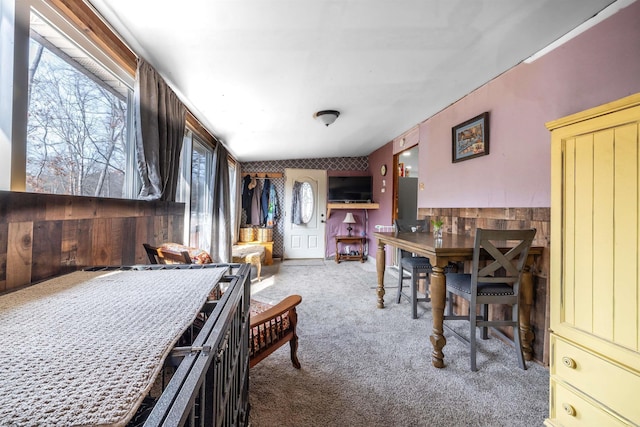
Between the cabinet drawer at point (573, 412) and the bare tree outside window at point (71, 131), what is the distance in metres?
2.51

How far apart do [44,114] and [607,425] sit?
8.83 feet

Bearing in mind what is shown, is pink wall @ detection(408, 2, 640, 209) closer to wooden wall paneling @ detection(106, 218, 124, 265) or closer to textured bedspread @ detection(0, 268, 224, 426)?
textured bedspread @ detection(0, 268, 224, 426)

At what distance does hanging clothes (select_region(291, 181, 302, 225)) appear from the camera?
544 cm

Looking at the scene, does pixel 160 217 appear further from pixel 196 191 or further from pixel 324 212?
pixel 324 212

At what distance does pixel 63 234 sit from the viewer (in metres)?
1.11

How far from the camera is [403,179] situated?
4.81 meters

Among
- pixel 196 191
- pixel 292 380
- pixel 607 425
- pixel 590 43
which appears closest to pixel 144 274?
pixel 292 380

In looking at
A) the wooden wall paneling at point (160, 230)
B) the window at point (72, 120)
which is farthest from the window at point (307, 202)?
the window at point (72, 120)

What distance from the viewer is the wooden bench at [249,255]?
383 centimetres

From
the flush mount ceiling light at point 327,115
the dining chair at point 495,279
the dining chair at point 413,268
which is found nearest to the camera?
the dining chair at point 495,279

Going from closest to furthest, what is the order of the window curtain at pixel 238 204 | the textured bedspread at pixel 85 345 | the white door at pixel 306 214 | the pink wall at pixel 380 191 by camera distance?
the textured bedspread at pixel 85 345 → the pink wall at pixel 380 191 → the window curtain at pixel 238 204 → the white door at pixel 306 214

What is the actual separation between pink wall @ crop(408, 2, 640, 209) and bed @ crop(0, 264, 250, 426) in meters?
2.22

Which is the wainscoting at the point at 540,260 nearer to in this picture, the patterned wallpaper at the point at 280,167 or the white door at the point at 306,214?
the white door at the point at 306,214

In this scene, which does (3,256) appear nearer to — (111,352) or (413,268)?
(111,352)
